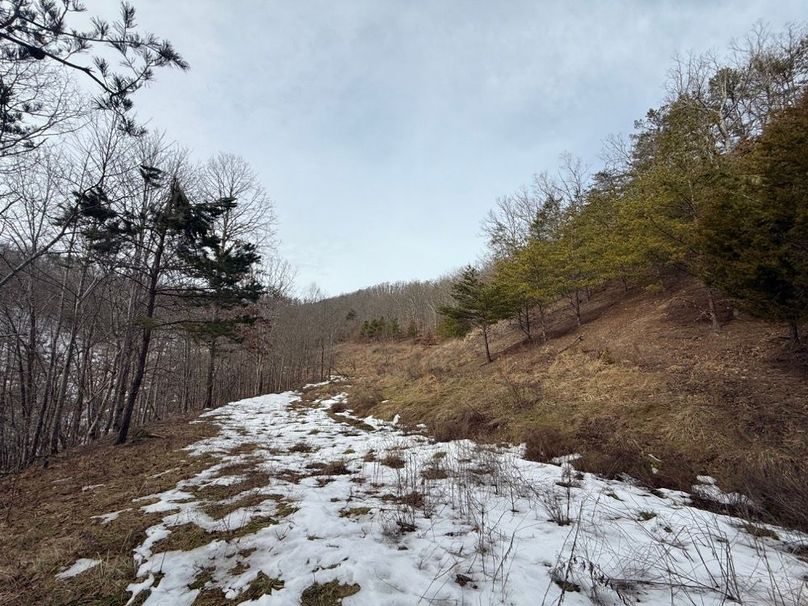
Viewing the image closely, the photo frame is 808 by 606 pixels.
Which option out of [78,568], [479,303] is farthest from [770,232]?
[479,303]

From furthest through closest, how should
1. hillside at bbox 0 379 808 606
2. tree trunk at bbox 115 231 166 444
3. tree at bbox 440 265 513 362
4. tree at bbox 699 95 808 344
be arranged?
1. tree at bbox 440 265 513 362
2. tree trunk at bbox 115 231 166 444
3. tree at bbox 699 95 808 344
4. hillside at bbox 0 379 808 606

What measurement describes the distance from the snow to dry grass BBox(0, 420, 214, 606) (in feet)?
0.19

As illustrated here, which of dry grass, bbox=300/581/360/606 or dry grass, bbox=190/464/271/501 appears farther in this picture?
dry grass, bbox=190/464/271/501

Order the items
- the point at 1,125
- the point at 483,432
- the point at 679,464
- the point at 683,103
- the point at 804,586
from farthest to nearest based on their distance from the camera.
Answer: the point at 683,103 < the point at 483,432 < the point at 679,464 < the point at 1,125 < the point at 804,586

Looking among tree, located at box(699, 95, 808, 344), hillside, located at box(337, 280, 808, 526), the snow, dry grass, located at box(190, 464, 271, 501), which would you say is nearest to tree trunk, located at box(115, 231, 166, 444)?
dry grass, located at box(190, 464, 271, 501)

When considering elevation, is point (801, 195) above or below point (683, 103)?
below

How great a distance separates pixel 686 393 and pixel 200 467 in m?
8.74

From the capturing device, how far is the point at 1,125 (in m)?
4.54

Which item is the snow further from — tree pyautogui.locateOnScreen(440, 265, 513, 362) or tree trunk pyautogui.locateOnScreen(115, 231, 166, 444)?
tree pyautogui.locateOnScreen(440, 265, 513, 362)

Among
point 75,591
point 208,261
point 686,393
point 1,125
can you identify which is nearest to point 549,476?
point 686,393

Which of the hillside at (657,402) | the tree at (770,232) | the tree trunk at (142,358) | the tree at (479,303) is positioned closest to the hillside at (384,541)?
the hillside at (657,402)

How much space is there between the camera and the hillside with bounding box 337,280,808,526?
4.66m

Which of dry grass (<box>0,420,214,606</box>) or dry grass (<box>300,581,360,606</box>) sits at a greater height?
dry grass (<box>0,420,214,606</box>)

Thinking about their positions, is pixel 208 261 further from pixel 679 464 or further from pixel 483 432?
pixel 679 464
